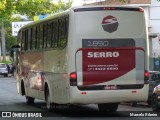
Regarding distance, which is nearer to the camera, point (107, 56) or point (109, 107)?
point (107, 56)

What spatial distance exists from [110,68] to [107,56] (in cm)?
37

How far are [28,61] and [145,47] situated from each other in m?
6.28

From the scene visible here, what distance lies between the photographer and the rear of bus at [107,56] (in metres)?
16.8

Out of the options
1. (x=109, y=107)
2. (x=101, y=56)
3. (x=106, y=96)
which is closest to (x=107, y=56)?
(x=101, y=56)

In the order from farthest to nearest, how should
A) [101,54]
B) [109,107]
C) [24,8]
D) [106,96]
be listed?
[24,8] < [109,107] < [101,54] < [106,96]

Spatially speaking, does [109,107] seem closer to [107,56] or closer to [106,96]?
[106,96]

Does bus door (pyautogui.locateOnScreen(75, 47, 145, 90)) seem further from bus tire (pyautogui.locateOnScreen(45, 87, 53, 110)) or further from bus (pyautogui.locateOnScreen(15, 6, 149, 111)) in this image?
bus tire (pyautogui.locateOnScreen(45, 87, 53, 110))

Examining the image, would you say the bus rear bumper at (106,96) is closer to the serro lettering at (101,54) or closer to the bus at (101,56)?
the bus at (101,56)

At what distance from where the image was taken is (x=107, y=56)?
17094mm

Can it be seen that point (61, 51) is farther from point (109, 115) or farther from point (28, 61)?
point (28, 61)

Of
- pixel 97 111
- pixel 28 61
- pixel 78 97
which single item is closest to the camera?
pixel 78 97

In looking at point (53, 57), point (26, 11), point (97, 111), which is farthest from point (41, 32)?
point (26, 11)

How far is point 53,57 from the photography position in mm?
18469

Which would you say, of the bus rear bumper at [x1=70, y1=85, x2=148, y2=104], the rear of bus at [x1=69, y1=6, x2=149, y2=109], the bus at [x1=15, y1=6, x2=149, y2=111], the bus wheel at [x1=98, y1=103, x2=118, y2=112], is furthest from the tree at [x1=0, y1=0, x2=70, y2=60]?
the bus rear bumper at [x1=70, y1=85, x2=148, y2=104]
